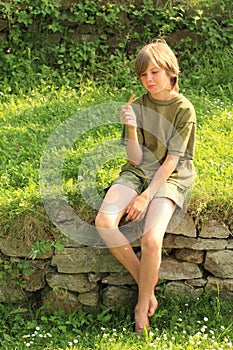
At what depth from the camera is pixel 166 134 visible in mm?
4035

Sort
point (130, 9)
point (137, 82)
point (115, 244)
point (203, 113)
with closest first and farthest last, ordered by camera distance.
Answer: point (115, 244) < point (203, 113) < point (137, 82) < point (130, 9)

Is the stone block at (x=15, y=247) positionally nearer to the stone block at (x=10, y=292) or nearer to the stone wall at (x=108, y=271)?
the stone wall at (x=108, y=271)

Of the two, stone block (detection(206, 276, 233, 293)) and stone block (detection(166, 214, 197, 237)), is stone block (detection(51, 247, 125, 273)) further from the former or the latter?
stone block (detection(206, 276, 233, 293))

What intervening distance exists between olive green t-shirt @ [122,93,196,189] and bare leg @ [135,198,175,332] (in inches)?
8.6

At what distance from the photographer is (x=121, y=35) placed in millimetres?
6695

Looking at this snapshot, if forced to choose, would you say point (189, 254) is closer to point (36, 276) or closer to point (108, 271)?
point (108, 271)

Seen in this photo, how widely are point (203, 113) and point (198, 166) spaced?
3.66ft

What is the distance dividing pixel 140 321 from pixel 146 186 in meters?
0.80

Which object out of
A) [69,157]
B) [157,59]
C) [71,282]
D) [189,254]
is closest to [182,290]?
[189,254]

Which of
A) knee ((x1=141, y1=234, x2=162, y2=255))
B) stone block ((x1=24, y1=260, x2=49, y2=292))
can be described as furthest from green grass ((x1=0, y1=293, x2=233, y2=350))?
knee ((x1=141, y1=234, x2=162, y2=255))

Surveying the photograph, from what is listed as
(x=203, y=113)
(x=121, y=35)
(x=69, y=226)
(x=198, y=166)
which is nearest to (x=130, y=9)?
(x=121, y=35)

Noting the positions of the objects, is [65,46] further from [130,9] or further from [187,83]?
[187,83]

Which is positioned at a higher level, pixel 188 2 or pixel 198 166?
pixel 188 2

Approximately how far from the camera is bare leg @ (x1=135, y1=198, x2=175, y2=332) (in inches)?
149
